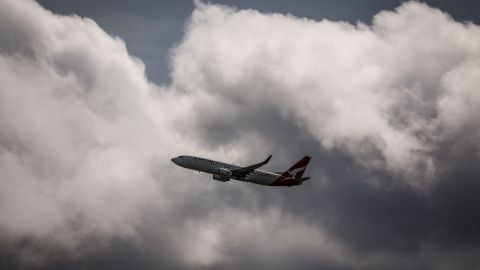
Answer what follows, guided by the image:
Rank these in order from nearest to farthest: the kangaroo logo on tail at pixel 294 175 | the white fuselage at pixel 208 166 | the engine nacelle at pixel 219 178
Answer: the white fuselage at pixel 208 166 < the engine nacelle at pixel 219 178 < the kangaroo logo on tail at pixel 294 175

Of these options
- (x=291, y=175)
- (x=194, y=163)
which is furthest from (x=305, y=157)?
(x=194, y=163)

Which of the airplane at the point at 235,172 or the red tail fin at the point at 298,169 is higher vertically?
the red tail fin at the point at 298,169

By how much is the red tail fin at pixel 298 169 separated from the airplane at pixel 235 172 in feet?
7.01

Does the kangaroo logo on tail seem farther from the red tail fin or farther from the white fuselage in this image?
the white fuselage

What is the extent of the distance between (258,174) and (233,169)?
10088 mm

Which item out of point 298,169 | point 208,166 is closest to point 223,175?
point 208,166

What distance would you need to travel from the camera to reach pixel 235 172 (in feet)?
563

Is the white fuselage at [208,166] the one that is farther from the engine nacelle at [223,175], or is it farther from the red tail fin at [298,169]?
the red tail fin at [298,169]

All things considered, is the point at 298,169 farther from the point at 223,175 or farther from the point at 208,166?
the point at 208,166

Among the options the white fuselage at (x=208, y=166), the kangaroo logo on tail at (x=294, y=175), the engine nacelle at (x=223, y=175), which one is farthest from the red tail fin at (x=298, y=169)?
the engine nacelle at (x=223, y=175)

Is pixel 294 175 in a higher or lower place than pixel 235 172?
higher

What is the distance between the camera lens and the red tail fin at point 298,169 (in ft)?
623

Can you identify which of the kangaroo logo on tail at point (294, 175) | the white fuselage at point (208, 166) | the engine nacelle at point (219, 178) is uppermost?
the kangaroo logo on tail at point (294, 175)

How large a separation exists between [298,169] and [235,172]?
2978 centimetres
